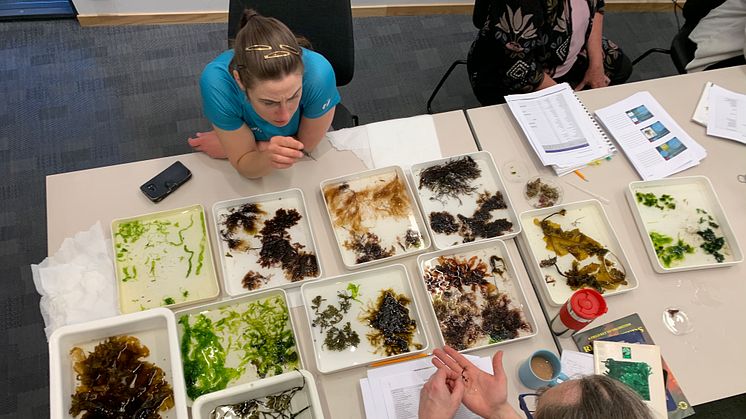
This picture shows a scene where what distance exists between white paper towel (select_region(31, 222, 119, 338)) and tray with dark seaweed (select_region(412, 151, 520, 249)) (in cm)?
107

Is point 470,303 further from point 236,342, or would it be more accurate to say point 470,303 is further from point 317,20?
point 317,20

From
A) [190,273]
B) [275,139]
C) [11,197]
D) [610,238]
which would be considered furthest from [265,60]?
[11,197]

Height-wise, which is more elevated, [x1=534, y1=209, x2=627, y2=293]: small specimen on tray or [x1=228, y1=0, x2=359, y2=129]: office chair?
[x1=228, y1=0, x2=359, y2=129]: office chair

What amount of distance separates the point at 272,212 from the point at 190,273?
0.34 m

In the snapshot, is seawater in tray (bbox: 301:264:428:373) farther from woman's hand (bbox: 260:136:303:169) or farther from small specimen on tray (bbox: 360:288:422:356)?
woman's hand (bbox: 260:136:303:169)

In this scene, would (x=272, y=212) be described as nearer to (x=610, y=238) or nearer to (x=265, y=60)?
(x=265, y=60)

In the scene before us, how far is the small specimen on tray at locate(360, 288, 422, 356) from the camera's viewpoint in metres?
1.59

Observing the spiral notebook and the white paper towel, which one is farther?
the spiral notebook

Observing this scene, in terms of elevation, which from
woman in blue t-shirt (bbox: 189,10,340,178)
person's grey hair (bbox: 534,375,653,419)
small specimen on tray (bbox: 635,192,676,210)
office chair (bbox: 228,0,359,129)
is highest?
office chair (bbox: 228,0,359,129)

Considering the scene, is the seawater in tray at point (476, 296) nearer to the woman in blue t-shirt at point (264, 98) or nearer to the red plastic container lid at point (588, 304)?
the red plastic container lid at point (588, 304)

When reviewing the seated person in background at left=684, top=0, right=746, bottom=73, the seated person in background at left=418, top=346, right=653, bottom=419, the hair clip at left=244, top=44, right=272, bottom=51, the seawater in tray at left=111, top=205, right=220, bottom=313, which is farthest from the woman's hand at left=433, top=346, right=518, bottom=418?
the seated person in background at left=684, top=0, right=746, bottom=73

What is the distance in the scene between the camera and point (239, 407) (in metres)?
1.43

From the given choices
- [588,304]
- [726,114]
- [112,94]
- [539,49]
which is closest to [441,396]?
[588,304]

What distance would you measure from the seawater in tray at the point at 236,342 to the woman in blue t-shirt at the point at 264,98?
1.55 feet
